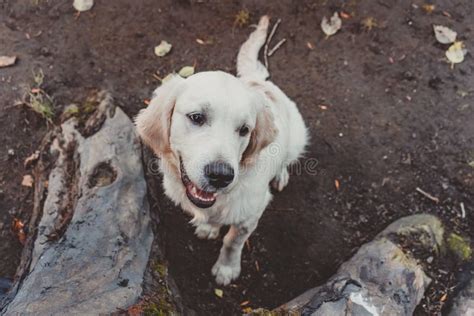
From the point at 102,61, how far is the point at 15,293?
8.00ft

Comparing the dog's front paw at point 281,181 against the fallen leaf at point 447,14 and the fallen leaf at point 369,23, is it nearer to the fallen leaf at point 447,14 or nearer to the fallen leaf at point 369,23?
the fallen leaf at point 369,23

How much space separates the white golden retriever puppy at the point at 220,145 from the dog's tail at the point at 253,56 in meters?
0.58

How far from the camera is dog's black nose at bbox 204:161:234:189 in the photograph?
264 cm

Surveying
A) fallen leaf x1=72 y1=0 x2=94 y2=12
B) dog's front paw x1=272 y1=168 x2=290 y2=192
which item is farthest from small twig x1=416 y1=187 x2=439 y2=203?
fallen leaf x1=72 y1=0 x2=94 y2=12

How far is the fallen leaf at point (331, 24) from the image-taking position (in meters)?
4.98

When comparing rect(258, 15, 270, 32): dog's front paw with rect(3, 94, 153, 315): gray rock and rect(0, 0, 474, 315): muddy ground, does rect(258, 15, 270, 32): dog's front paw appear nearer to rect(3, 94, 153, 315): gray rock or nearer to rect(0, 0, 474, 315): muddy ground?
rect(0, 0, 474, 315): muddy ground

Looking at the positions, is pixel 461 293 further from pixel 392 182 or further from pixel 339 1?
pixel 339 1

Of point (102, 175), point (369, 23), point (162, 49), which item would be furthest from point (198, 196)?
point (369, 23)

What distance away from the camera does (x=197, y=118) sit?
2.81m

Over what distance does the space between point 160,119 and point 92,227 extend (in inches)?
29.5

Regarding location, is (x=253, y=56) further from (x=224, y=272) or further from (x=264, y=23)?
(x=224, y=272)

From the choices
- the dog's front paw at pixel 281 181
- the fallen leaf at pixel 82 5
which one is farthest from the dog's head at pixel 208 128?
the fallen leaf at pixel 82 5

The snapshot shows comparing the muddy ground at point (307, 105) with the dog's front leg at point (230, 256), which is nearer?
the dog's front leg at point (230, 256)

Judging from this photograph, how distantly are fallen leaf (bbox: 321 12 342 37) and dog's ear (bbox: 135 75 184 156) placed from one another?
2.38 m
